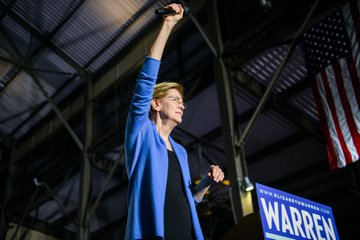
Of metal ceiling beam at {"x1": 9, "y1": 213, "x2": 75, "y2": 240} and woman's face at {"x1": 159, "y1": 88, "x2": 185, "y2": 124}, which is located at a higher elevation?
metal ceiling beam at {"x1": 9, "y1": 213, "x2": 75, "y2": 240}

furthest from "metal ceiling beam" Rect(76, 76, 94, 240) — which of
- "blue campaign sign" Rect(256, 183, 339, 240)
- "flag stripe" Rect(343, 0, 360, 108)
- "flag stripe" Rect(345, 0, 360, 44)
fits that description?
"blue campaign sign" Rect(256, 183, 339, 240)

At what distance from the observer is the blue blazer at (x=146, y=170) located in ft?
5.11

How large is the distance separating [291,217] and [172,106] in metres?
0.73

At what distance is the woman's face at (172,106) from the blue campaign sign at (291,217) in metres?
0.50

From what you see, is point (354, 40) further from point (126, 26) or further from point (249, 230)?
point (126, 26)

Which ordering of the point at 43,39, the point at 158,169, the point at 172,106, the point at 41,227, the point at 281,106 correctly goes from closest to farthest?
the point at 158,169 → the point at 172,106 → the point at 281,106 → the point at 43,39 → the point at 41,227

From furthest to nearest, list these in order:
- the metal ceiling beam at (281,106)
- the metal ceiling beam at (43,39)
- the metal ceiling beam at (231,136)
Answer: the metal ceiling beam at (43,39) < the metal ceiling beam at (281,106) < the metal ceiling beam at (231,136)

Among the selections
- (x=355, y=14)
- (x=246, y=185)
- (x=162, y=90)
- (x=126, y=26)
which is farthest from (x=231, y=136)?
(x=126, y=26)

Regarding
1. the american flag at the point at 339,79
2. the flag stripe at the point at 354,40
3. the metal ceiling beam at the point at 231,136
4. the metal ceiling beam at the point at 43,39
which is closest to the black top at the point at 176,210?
the metal ceiling beam at the point at 231,136

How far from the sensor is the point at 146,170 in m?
1.68

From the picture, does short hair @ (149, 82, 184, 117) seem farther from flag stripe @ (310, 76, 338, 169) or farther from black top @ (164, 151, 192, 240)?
flag stripe @ (310, 76, 338, 169)

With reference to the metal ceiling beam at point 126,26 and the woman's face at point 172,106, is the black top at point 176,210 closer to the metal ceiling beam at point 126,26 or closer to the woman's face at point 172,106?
the woman's face at point 172,106

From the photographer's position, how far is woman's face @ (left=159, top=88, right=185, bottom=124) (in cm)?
196

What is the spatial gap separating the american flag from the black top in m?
4.69
